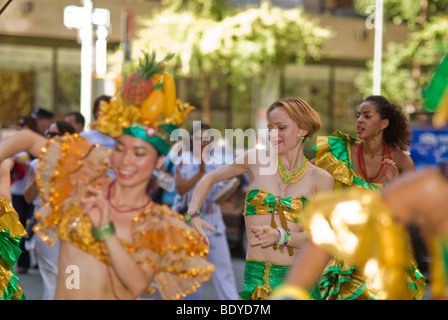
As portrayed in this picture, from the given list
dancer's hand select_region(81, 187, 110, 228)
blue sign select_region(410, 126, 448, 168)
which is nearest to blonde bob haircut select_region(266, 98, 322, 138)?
dancer's hand select_region(81, 187, 110, 228)

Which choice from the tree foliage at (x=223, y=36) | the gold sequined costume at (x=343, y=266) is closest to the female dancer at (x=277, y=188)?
the gold sequined costume at (x=343, y=266)

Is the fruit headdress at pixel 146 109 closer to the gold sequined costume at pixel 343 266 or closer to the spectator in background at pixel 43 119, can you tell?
the gold sequined costume at pixel 343 266

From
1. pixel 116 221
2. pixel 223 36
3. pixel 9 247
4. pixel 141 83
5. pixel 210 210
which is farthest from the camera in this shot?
pixel 223 36

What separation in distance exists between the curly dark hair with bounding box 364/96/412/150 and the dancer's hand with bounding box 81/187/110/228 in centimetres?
361

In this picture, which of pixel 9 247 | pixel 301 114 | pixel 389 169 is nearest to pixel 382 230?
pixel 301 114

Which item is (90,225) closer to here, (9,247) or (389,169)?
(9,247)

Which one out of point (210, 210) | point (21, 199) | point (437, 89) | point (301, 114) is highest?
point (437, 89)

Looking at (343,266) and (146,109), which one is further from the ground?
(146,109)

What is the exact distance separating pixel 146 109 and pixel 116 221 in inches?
19.2

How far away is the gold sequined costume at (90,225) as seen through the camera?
3.39 meters

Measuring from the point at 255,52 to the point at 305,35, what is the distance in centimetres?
197

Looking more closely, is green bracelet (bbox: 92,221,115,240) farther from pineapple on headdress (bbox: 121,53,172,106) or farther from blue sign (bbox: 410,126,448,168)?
blue sign (bbox: 410,126,448,168)

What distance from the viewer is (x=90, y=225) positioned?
337cm

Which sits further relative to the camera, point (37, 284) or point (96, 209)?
A: point (37, 284)
